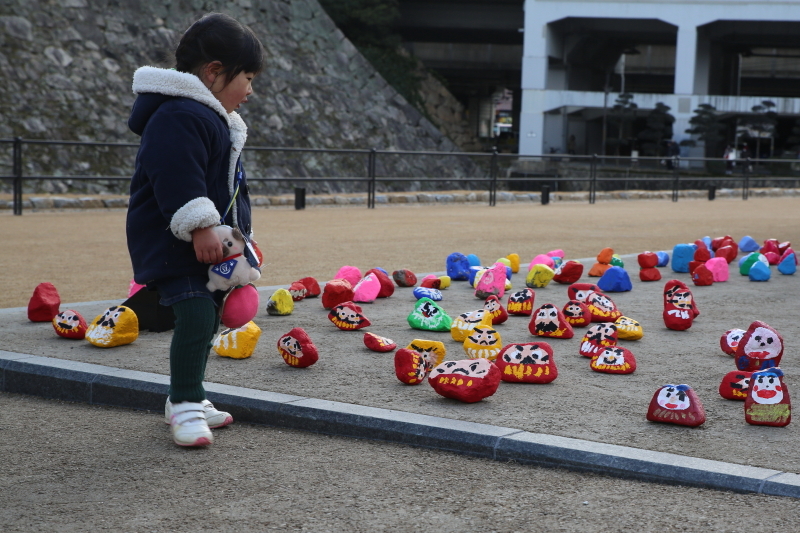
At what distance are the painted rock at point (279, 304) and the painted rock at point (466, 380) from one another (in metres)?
1.77

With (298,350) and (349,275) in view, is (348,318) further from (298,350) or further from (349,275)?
(349,275)

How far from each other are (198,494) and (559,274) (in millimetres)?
4013

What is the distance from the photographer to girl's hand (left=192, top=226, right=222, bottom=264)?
2.56 meters

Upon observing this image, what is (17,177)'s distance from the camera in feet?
40.3

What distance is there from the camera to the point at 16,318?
13.8ft

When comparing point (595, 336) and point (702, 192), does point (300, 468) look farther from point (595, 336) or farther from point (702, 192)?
point (702, 192)

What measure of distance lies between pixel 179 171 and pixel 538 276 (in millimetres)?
3499

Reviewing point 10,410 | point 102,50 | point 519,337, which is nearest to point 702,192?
point 102,50

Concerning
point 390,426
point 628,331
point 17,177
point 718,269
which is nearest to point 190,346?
point 390,426

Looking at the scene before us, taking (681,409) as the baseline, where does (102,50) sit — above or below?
above

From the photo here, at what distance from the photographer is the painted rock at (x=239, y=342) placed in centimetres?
352

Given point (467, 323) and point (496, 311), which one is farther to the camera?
point (496, 311)

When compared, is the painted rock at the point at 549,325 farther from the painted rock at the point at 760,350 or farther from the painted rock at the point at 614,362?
the painted rock at the point at 760,350

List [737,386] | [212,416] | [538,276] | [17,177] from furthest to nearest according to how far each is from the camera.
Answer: [17,177] → [538,276] → [737,386] → [212,416]
